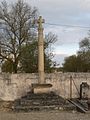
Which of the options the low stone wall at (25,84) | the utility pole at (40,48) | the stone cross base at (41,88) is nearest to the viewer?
the stone cross base at (41,88)

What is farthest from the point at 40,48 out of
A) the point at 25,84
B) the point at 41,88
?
the point at 25,84

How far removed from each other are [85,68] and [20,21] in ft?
88.3

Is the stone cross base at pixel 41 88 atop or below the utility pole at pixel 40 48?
below

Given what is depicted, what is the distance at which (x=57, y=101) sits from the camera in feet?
82.2

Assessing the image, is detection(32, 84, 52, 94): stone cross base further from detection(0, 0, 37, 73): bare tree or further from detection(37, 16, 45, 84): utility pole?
detection(0, 0, 37, 73): bare tree

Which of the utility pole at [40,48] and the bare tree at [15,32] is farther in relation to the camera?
the bare tree at [15,32]

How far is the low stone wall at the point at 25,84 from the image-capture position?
31188 mm

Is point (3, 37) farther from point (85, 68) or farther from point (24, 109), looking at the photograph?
point (85, 68)

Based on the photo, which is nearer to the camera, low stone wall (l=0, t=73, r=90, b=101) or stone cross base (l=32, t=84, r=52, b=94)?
stone cross base (l=32, t=84, r=52, b=94)

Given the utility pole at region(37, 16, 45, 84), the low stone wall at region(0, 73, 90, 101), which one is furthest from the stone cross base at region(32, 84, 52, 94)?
the low stone wall at region(0, 73, 90, 101)

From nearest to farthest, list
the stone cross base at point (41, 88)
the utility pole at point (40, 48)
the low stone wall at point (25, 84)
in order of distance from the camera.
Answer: the stone cross base at point (41, 88) → the utility pole at point (40, 48) → the low stone wall at point (25, 84)

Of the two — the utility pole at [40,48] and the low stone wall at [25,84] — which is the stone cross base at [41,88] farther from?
the low stone wall at [25,84]

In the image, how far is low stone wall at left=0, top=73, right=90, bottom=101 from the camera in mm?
31188

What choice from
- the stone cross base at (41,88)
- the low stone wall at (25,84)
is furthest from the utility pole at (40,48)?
the low stone wall at (25,84)
